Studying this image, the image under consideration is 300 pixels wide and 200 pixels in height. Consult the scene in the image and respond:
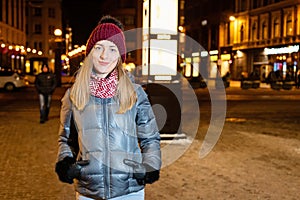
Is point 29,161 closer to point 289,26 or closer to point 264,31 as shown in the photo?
point 289,26

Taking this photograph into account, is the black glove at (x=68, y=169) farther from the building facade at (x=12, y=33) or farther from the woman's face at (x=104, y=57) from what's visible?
the building facade at (x=12, y=33)

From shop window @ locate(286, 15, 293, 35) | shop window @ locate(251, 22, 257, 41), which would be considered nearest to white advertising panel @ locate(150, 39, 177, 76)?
shop window @ locate(286, 15, 293, 35)

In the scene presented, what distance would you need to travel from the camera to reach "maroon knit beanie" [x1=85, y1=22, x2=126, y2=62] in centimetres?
319

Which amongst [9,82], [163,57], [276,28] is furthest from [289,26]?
[163,57]

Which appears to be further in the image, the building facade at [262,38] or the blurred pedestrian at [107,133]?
the building facade at [262,38]

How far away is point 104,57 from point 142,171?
2.41 feet

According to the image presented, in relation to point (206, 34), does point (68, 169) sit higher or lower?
lower

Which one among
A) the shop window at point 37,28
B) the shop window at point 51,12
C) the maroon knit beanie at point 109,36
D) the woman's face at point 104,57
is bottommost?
the woman's face at point 104,57

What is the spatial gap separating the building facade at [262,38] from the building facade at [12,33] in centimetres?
2401

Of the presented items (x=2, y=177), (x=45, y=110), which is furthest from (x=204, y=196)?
(x=45, y=110)

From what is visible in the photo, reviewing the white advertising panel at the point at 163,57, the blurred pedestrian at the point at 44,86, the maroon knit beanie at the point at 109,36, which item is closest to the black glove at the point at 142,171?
the maroon knit beanie at the point at 109,36

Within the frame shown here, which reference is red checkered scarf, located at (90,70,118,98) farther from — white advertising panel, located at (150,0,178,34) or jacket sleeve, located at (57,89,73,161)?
white advertising panel, located at (150,0,178,34)

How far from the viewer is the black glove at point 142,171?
2.98 metres

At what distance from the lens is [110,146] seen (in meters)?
2.96
